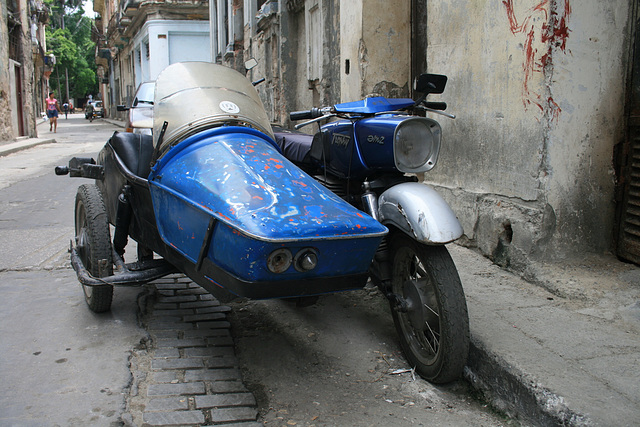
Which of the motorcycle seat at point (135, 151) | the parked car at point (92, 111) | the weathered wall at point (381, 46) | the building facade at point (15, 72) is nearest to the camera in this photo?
the motorcycle seat at point (135, 151)

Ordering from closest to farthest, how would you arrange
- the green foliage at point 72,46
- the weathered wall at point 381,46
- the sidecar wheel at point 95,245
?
the sidecar wheel at point 95,245
the weathered wall at point 381,46
the green foliage at point 72,46

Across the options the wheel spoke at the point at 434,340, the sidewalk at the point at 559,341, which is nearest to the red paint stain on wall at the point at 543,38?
the sidewalk at the point at 559,341

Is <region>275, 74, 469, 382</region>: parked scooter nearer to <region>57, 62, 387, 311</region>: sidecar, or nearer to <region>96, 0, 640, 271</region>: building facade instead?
<region>57, 62, 387, 311</region>: sidecar

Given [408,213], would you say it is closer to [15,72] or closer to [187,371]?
[187,371]

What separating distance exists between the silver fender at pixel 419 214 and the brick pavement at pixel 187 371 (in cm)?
108

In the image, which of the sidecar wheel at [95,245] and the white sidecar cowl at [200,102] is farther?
the sidecar wheel at [95,245]

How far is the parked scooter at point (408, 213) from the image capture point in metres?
2.58

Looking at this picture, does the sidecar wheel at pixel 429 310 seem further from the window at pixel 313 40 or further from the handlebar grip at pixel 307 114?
the window at pixel 313 40

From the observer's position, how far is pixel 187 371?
2.85m

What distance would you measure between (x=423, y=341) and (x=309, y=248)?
944 mm

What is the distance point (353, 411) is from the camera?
8.29ft

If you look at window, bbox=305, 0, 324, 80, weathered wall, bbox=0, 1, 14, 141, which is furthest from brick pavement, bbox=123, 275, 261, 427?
weathered wall, bbox=0, 1, 14, 141

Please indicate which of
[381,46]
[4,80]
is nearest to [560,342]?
[381,46]

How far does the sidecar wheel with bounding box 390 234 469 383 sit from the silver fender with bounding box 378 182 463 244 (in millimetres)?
135
